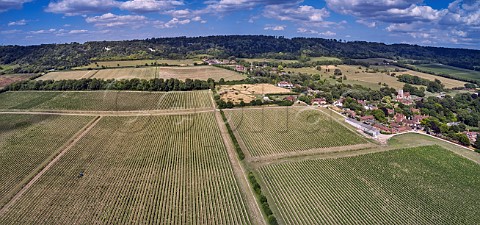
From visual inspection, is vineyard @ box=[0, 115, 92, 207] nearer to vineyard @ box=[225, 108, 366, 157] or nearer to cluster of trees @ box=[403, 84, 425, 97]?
vineyard @ box=[225, 108, 366, 157]

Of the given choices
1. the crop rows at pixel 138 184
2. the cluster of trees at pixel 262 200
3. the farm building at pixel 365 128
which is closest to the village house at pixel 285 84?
the farm building at pixel 365 128

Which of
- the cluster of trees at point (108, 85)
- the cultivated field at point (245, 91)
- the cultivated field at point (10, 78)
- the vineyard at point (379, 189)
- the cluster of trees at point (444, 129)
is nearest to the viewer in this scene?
the vineyard at point (379, 189)

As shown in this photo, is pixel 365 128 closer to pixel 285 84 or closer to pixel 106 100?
pixel 285 84

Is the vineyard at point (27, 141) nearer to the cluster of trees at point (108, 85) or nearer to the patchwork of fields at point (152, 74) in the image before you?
the cluster of trees at point (108, 85)

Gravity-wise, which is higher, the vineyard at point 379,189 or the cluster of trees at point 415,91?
the cluster of trees at point 415,91

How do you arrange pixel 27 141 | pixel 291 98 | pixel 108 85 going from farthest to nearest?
pixel 108 85, pixel 291 98, pixel 27 141

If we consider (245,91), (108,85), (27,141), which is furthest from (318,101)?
(27,141)
